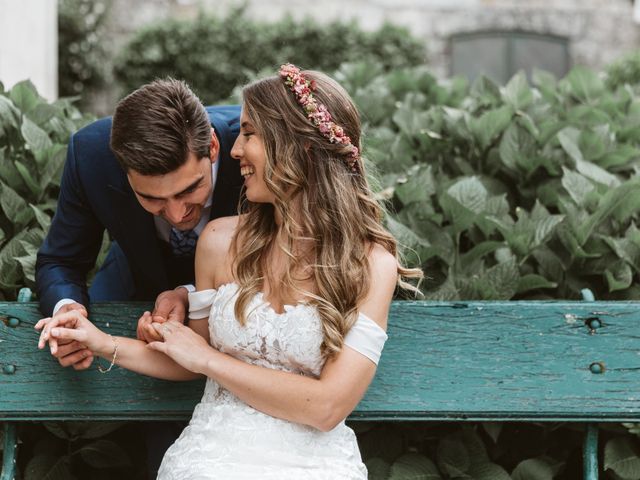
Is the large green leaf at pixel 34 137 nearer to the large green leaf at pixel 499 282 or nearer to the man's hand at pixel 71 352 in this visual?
the man's hand at pixel 71 352

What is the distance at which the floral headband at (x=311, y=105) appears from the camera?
7.39ft

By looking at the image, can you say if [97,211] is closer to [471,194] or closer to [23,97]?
[23,97]

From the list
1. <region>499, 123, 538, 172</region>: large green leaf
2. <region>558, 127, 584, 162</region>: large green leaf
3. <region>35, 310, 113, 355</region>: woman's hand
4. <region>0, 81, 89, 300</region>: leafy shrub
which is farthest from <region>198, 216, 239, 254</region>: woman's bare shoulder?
<region>558, 127, 584, 162</region>: large green leaf

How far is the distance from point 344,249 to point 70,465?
4.25 feet

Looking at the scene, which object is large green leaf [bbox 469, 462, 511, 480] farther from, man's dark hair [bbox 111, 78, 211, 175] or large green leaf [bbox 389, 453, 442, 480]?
man's dark hair [bbox 111, 78, 211, 175]

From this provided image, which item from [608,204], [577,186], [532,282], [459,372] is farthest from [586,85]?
[459,372]

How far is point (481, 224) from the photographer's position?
287 cm

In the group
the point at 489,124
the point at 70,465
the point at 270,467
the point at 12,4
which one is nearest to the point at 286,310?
the point at 270,467

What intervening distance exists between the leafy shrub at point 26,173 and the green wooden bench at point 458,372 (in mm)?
278

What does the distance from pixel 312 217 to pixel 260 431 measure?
594 millimetres

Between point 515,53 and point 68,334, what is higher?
point 68,334

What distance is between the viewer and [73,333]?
2.21 m

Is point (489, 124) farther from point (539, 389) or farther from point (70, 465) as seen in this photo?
point (70, 465)

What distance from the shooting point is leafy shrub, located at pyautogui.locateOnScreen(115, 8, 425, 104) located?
1251 cm
